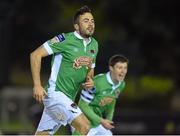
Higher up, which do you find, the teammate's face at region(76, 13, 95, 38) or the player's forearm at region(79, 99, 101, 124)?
the teammate's face at region(76, 13, 95, 38)

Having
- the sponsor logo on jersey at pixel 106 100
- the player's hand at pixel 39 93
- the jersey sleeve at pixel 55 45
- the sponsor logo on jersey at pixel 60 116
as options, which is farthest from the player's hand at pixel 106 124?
the player's hand at pixel 39 93

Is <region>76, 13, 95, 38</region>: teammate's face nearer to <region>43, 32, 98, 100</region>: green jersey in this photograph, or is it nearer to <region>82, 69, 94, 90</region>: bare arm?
<region>43, 32, 98, 100</region>: green jersey

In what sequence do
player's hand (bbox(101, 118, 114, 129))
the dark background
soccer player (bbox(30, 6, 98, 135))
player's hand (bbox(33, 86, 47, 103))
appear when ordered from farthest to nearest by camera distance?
the dark background < player's hand (bbox(101, 118, 114, 129)) < soccer player (bbox(30, 6, 98, 135)) < player's hand (bbox(33, 86, 47, 103))

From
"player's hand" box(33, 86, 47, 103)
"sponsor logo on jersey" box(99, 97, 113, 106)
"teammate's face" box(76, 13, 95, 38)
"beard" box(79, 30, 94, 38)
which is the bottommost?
"sponsor logo on jersey" box(99, 97, 113, 106)

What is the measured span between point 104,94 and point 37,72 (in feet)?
5.49

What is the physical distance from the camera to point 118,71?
9672 mm

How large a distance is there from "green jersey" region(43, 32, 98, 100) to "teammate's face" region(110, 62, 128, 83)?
1062 mm

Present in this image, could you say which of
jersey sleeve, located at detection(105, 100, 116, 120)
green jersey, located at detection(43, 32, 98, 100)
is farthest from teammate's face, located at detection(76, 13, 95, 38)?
jersey sleeve, located at detection(105, 100, 116, 120)

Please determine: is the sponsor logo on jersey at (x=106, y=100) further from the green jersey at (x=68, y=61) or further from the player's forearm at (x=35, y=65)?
the player's forearm at (x=35, y=65)

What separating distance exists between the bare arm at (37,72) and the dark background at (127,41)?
10.7 m

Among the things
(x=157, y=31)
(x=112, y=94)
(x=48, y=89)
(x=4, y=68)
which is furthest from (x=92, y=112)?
(x=157, y=31)

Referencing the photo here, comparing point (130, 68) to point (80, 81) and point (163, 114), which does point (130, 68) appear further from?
point (80, 81)

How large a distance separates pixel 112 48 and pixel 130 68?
2.79ft

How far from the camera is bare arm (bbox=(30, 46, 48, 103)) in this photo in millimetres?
8102
